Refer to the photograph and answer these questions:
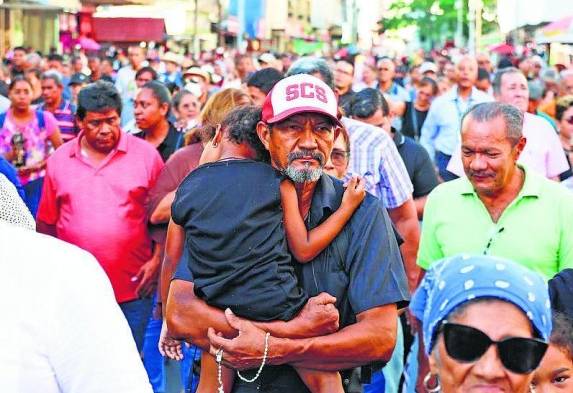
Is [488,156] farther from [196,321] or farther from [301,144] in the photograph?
[196,321]

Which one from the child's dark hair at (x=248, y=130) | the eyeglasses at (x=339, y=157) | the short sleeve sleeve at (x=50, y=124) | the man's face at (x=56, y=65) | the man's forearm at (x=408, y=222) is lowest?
the man's forearm at (x=408, y=222)

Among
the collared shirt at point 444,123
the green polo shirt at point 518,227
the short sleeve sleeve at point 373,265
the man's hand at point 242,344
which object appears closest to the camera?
the man's hand at point 242,344

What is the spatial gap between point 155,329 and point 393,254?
3438 millimetres

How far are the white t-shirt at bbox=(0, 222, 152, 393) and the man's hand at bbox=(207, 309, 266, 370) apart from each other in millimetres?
1443

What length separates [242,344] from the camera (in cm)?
424

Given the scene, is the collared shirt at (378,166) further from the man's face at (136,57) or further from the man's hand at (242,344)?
the man's face at (136,57)

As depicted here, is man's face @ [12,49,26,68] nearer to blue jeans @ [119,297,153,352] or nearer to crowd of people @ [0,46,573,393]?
crowd of people @ [0,46,573,393]

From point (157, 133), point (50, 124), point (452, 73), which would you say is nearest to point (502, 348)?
point (157, 133)

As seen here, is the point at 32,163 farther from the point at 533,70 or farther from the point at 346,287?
the point at 533,70

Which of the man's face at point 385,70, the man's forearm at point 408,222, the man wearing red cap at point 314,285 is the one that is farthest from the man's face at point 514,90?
the man's face at point 385,70

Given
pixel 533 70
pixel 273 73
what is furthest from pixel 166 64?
pixel 273 73

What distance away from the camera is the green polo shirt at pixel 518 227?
517cm

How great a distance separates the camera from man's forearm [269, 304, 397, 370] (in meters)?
4.25

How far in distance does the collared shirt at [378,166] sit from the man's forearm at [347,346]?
263cm
